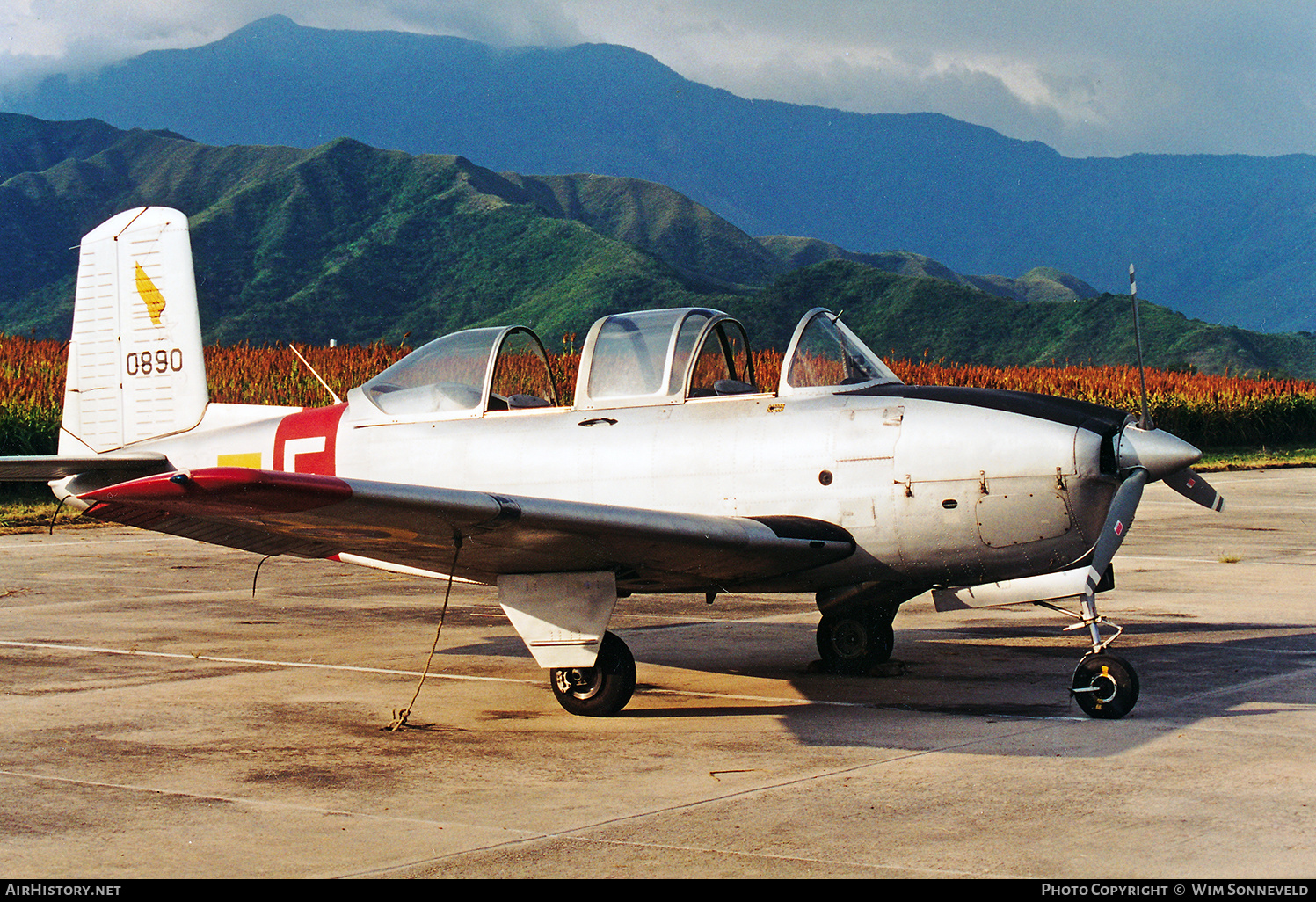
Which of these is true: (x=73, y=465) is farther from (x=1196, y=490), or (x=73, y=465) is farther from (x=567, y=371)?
(x=1196, y=490)

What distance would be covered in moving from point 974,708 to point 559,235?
85421 millimetres

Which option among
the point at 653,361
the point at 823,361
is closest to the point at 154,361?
the point at 653,361

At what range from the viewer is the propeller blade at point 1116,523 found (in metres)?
6.69

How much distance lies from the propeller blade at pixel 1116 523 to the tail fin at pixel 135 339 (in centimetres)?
669

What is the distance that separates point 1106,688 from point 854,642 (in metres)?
1.93

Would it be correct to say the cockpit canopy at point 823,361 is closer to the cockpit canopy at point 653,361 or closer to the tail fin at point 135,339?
the cockpit canopy at point 653,361

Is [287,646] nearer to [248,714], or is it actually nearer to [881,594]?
[248,714]

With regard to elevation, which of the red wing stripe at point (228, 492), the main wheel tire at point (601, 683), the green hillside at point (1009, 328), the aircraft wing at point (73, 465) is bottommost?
the main wheel tire at point (601, 683)

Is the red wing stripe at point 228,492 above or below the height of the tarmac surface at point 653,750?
above

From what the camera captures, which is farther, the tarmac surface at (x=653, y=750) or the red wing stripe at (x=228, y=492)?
the red wing stripe at (x=228, y=492)

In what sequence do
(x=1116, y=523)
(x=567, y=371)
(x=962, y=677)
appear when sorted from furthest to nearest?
(x=567, y=371), (x=962, y=677), (x=1116, y=523)

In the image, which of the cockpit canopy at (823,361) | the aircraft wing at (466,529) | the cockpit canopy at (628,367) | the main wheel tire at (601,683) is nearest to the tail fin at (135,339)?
the cockpit canopy at (628,367)

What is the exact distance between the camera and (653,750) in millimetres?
6125

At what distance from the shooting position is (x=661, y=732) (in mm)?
6551
